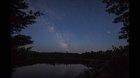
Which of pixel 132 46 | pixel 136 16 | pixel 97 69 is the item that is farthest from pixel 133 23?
pixel 97 69

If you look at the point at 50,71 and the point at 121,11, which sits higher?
the point at 121,11

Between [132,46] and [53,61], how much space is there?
153cm

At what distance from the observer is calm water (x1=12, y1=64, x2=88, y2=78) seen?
341cm

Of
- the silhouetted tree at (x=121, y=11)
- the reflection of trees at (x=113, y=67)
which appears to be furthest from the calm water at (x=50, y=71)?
the silhouetted tree at (x=121, y=11)

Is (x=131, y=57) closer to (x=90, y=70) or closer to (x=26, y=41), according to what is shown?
(x=90, y=70)

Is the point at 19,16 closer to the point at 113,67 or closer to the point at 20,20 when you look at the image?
the point at 20,20

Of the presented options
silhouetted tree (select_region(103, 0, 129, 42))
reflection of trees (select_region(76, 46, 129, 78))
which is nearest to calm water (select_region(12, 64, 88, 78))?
reflection of trees (select_region(76, 46, 129, 78))

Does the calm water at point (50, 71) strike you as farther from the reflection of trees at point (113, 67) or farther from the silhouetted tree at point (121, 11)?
Result: the silhouetted tree at point (121, 11)

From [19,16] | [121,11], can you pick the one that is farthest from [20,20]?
[121,11]

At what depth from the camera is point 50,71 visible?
3.50 meters

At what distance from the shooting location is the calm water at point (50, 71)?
11.2 feet

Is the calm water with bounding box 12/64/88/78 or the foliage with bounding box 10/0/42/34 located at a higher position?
the foliage with bounding box 10/0/42/34

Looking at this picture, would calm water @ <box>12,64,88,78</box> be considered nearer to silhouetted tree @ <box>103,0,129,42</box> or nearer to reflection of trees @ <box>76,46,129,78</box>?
reflection of trees @ <box>76,46,129,78</box>

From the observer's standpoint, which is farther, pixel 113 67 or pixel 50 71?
pixel 113 67
